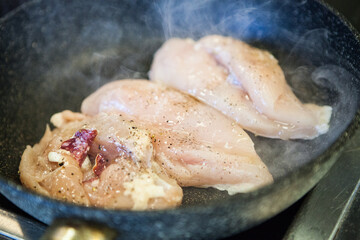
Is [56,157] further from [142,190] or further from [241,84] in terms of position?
[241,84]

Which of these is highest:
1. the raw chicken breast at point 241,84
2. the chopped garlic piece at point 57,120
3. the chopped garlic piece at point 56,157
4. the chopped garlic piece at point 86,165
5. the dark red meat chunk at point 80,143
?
the raw chicken breast at point 241,84

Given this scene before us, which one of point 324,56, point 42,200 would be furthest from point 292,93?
point 42,200

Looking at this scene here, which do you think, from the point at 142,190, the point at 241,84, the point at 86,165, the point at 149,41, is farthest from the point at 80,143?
the point at 149,41

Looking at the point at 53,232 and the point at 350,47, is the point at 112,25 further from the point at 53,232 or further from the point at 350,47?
the point at 53,232

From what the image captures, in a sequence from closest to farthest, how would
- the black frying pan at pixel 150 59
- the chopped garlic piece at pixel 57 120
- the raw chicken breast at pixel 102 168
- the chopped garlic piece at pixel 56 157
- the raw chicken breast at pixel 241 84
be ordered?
the black frying pan at pixel 150 59 < the raw chicken breast at pixel 102 168 < the chopped garlic piece at pixel 56 157 < the raw chicken breast at pixel 241 84 < the chopped garlic piece at pixel 57 120

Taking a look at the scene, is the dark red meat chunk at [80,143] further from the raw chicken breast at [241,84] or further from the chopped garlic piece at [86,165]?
the raw chicken breast at [241,84]

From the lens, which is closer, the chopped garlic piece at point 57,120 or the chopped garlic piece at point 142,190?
the chopped garlic piece at point 142,190

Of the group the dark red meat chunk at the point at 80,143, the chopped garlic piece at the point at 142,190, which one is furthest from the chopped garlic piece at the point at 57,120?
the chopped garlic piece at the point at 142,190
